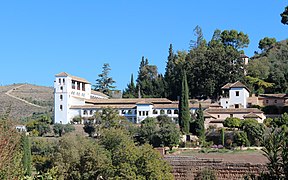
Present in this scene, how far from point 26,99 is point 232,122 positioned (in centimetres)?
4515

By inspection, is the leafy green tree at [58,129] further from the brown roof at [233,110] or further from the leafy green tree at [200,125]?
the brown roof at [233,110]

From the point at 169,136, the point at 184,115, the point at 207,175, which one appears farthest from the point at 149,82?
the point at 207,175

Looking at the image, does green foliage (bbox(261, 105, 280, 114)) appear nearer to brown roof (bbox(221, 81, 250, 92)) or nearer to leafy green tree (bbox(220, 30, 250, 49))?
brown roof (bbox(221, 81, 250, 92))

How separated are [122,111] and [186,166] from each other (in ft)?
80.6

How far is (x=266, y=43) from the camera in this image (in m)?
72.3

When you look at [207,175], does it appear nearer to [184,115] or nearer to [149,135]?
[149,135]

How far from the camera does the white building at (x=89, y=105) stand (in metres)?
51.5

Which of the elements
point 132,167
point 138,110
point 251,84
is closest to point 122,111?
point 138,110

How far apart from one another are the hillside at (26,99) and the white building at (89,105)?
1207 cm

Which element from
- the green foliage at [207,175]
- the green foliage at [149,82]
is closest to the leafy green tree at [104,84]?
the green foliage at [149,82]

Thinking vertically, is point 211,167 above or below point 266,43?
below

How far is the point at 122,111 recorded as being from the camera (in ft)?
175

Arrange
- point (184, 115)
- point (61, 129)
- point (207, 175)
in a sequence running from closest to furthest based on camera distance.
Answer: point (207, 175) < point (184, 115) < point (61, 129)

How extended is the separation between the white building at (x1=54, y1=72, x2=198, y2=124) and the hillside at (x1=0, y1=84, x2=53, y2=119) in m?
12.1
